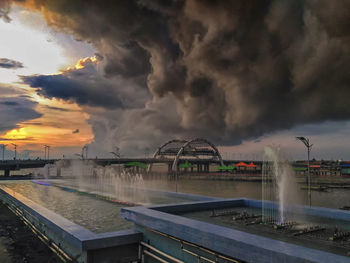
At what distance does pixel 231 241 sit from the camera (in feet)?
25.9

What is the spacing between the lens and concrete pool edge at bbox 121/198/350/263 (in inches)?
258

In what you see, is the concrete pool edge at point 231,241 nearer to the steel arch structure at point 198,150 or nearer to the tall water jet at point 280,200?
the tall water jet at point 280,200

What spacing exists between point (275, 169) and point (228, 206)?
4.76 m

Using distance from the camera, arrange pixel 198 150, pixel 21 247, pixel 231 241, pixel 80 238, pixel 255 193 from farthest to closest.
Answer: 1. pixel 198 150
2. pixel 255 193
3. pixel 21 247
4. pixel 80 238
5. pixel 231 241

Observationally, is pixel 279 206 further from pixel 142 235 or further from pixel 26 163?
pixel 26 163

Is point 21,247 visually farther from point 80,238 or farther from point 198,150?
point 198,150

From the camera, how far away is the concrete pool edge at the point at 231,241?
6.54 metres

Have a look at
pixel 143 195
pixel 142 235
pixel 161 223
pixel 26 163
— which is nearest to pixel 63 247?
pixel 142 235

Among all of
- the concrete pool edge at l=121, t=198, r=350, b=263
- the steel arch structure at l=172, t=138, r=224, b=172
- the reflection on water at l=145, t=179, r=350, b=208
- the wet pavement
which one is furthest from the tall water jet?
the steel arch structure at l=172, t=138, r=224, b=172

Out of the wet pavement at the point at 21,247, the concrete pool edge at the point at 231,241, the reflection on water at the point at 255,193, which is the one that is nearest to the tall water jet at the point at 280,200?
the concrete pool edge at the point at 231,241

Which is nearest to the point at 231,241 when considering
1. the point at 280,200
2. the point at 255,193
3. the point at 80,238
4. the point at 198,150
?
the point at 80,238

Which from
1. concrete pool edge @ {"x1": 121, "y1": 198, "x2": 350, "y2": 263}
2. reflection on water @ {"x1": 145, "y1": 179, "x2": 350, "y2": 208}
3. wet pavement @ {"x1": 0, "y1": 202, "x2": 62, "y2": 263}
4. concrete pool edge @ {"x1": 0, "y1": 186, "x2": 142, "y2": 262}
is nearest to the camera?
concrete pool edge @ {"x1": 121, "y1": 198, "x2": 350, "y2": 263}

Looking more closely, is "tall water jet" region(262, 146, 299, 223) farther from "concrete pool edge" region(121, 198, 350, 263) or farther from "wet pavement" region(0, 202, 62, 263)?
"wet pavement" region(0, 202, 62, 263)

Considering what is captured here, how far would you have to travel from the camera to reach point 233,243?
784 centimetres
